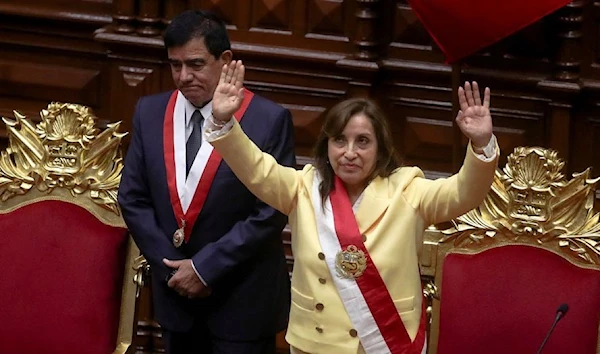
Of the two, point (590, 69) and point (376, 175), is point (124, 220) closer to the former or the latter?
point (376, 175)

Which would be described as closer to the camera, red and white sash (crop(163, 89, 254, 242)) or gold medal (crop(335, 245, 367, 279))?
gold medal (crop(335, 245, 367, 279))

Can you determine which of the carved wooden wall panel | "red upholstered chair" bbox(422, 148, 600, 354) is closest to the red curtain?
Result: the carved wooden wall panel

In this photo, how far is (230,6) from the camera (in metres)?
4.54

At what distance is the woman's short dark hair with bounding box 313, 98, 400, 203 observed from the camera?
2.87m

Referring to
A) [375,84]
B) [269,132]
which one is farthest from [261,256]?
[375,84]

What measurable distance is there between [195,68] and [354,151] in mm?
565

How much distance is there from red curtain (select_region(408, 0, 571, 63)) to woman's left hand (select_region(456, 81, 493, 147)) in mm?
1077

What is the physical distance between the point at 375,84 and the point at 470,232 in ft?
4.04

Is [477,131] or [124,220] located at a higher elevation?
[477,131]

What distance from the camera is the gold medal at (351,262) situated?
280cm

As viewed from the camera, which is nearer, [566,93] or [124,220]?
[124,220]

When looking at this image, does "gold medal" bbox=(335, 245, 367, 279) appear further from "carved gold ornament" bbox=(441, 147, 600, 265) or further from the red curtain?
the red curtain

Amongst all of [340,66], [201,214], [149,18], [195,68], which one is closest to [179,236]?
[201,214]

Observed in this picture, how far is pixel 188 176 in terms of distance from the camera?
10.7 feet
